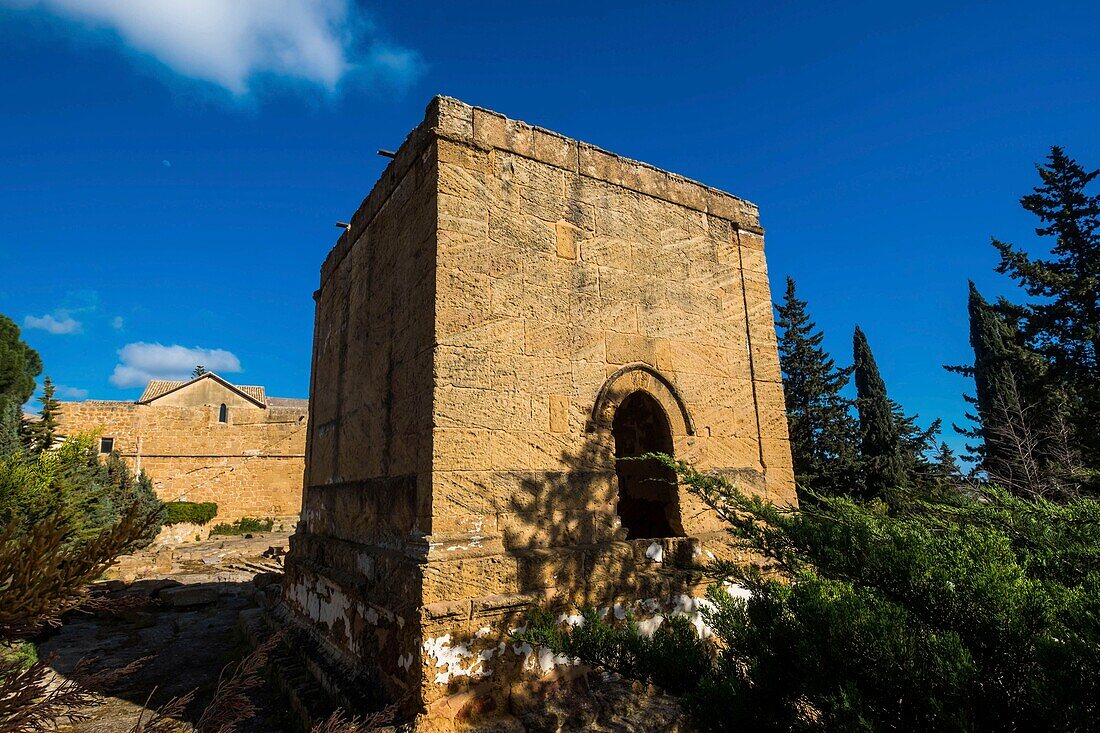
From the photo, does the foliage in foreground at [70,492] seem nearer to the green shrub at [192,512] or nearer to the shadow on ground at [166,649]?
the shadow on ground at [166,649]

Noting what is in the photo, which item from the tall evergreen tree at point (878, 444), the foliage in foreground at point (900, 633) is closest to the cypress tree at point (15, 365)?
the foliage in foreground at point (900, 633)

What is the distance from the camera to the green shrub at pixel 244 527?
20.3m

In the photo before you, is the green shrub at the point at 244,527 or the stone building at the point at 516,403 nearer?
the stone building at the point at 516,403

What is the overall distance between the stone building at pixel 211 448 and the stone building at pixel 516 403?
17.3 meters

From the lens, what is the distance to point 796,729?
1.98 meters

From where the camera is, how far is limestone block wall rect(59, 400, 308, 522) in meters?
20.0

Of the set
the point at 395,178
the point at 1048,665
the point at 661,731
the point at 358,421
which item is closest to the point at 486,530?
the point at 661,731

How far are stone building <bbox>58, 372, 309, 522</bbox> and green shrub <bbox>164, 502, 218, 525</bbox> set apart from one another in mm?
410

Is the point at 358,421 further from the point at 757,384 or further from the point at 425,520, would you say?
the point at 757,384

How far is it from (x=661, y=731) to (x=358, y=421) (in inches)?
130

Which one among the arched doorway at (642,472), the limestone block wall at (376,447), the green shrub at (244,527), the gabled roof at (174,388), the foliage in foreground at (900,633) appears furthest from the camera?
the gabled roof at (174,388)

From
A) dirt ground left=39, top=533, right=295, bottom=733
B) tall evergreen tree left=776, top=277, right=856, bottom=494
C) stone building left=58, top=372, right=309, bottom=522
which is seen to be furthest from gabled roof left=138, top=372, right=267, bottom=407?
tall evergreen tree left=776, top=277, right=856, bottom=494

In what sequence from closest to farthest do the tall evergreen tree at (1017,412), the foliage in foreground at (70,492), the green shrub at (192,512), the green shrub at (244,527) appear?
the foliage in foreground at (70,492) < the tall evergreen tree at (1017,412) < the green shrub at (192,512) < the green shrub at (244,527)

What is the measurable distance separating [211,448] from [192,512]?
7.70ft
